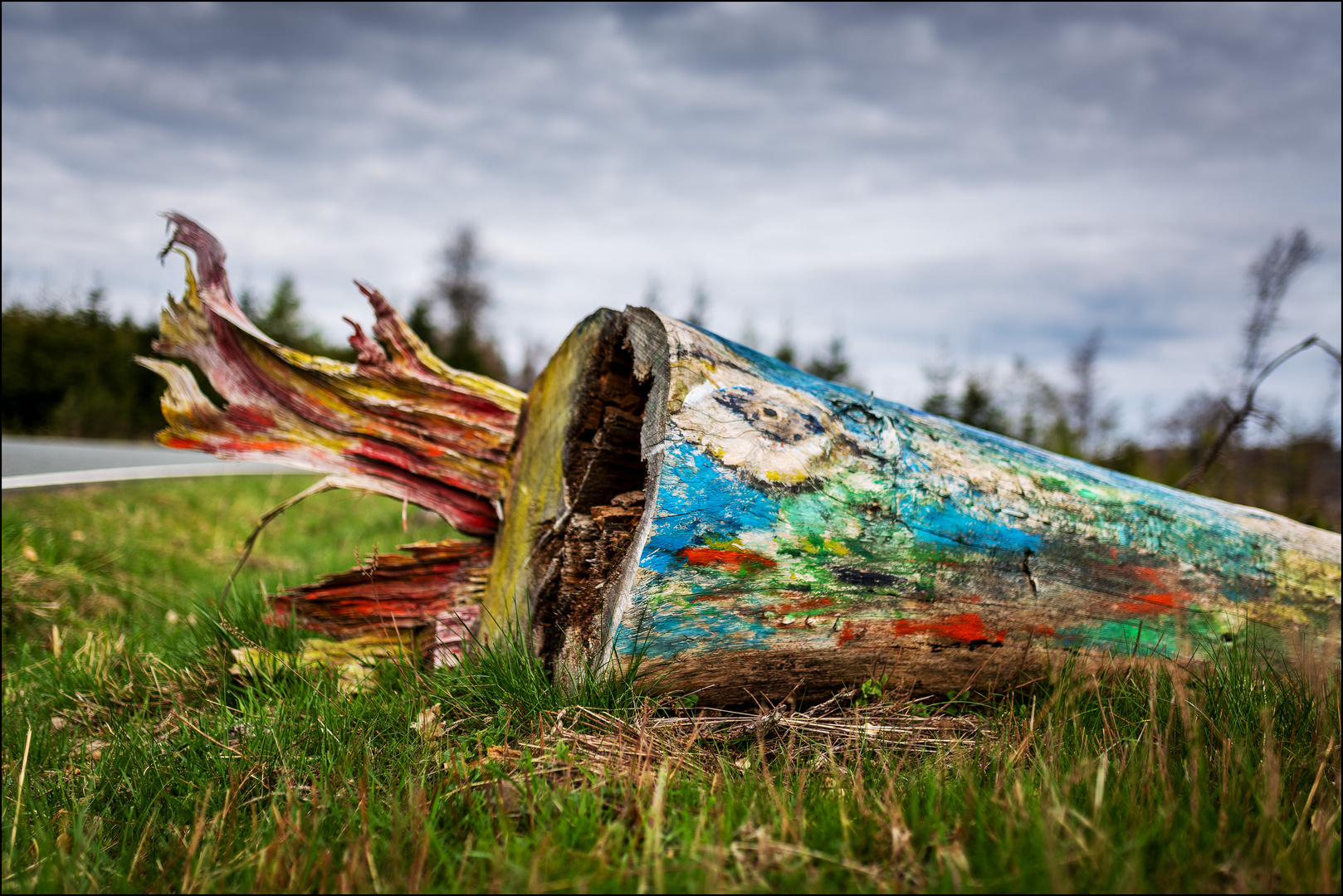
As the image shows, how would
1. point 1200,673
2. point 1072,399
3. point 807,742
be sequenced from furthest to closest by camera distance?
point 1072,399
point 1200,673
point 807,742

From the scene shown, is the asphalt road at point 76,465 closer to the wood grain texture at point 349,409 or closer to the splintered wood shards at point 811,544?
the wood grain texture at point 349,409

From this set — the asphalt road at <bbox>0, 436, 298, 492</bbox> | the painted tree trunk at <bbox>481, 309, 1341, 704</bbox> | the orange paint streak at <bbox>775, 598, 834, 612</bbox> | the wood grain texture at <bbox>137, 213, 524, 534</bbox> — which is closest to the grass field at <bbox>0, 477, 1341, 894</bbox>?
the painted tree trunk at <bbox>481, 309, 1341, 704</bbox>

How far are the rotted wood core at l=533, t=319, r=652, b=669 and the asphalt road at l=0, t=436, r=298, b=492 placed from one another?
4.08 m

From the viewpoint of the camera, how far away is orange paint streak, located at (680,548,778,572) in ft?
6.53

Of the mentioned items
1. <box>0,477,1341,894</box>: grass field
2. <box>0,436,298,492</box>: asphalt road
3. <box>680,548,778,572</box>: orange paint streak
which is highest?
<box>680,548,778,572</box>: orange paint streak

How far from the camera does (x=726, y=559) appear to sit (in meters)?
2.02

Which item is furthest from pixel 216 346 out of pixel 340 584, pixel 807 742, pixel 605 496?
pixel 807 742

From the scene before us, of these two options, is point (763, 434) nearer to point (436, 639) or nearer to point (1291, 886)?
point (1291, 886)

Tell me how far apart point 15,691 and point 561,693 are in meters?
2.61

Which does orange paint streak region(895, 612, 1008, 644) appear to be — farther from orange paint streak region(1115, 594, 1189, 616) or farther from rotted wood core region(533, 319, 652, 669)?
rotted wood core region(533, 319, 652, 669)

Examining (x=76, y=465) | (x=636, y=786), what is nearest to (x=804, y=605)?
(x=636, y=786)

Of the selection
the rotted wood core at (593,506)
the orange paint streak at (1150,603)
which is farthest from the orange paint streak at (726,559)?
the orange paint streak at (1150,603)

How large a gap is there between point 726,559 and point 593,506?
1.95 feet

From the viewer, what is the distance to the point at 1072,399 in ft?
84.1
